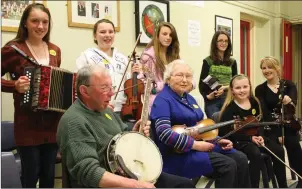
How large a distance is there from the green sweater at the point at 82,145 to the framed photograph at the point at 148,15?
A: 156cm

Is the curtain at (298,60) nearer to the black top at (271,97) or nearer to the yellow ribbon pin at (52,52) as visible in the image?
the black top at (271,97)

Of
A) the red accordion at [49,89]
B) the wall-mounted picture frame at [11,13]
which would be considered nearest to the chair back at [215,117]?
the red accordion at [49,89]

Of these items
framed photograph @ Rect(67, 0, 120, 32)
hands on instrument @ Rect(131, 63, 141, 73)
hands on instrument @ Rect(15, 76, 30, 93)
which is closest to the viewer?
hands on instrument @ Rect(15, 76, 30, 93)

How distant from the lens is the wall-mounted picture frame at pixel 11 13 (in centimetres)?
202

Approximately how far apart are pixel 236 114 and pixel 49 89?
0.98 meters

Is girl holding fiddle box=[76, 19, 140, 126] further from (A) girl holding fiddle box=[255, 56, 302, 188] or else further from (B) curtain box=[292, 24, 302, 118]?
(B) curtain box=[292, 24, 302, 118]

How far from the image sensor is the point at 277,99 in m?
1.69

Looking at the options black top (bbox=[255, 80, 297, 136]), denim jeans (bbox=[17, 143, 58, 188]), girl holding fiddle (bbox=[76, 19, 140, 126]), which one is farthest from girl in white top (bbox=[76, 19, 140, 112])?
black top (bbox=[255, 80, 297, 136])

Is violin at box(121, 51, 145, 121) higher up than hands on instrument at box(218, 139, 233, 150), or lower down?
higher up

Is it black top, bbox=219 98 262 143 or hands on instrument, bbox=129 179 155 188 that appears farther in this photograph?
black top, bbox=219 98 262 143

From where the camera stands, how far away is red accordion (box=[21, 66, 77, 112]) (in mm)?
1446

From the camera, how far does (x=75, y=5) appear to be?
2.37 meters

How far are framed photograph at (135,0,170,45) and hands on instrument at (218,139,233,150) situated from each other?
1.17m

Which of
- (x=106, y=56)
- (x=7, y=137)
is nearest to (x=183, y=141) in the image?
(x=106, y=56)
